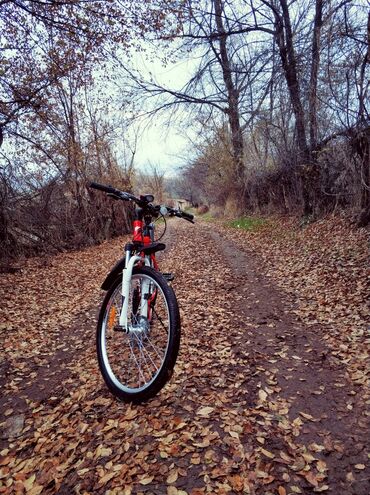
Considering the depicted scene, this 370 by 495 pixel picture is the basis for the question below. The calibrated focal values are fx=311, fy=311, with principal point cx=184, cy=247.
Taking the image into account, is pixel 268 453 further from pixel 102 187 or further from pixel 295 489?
pixel 102 187

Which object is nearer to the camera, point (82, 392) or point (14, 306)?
point (82, 392)

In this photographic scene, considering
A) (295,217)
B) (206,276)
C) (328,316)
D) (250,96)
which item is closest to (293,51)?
(250,96)

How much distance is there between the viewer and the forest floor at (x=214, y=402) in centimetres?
192

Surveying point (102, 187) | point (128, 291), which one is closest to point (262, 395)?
point (128, 291)

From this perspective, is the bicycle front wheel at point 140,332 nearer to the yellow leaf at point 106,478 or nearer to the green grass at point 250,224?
the yellow leaf at point 106,478

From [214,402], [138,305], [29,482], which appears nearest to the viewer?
[29,482]

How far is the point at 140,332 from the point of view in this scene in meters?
2.69

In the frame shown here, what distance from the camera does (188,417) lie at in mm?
2391

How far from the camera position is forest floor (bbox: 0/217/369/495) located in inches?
75.6

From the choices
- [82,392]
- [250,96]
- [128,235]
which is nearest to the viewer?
[82,392]

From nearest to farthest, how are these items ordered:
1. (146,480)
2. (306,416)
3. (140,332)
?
(146,480), (306,416), (140,332)

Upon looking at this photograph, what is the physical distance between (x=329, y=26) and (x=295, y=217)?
6.05 meters

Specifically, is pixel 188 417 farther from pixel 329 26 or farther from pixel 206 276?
pixel 329 26

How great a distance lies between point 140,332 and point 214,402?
834 mm
